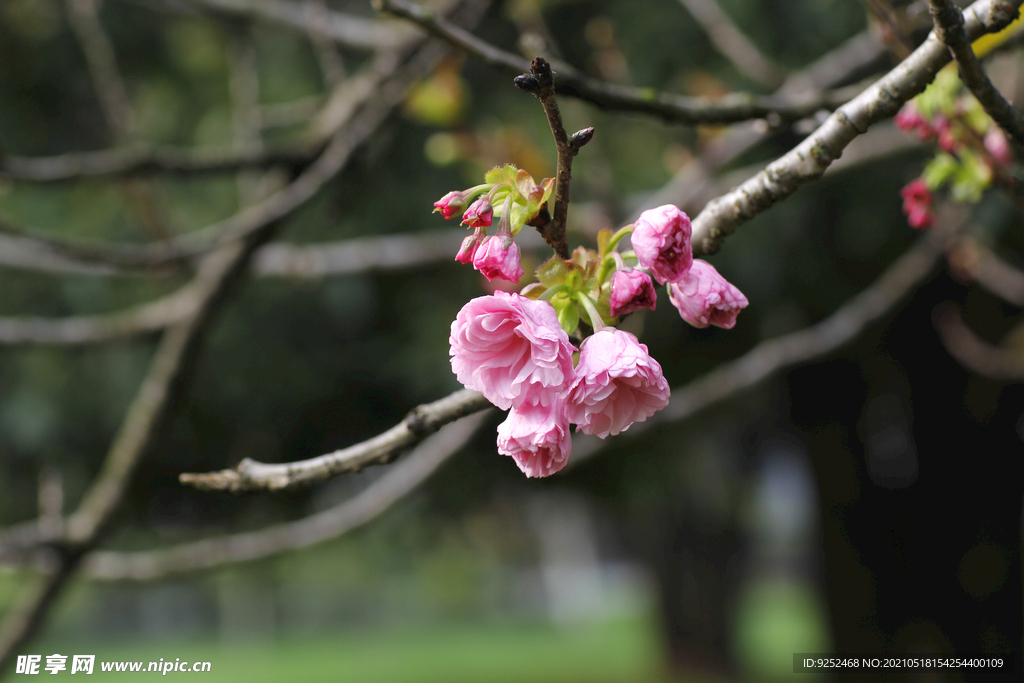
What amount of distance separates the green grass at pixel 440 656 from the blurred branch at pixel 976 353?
24.2ft

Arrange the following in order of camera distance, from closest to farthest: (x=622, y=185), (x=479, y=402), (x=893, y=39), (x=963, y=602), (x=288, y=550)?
1. (x=479, y=402)
2. (x=893, y=39)
3. (x=288, y=550)
4. (x=622, y=185)
5. (x=963, y=602)

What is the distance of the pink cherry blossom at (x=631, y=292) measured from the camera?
0.79 meters

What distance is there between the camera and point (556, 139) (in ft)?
2.36

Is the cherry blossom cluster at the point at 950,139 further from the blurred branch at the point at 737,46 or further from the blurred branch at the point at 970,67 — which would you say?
the blurred branch at the point at 737,46

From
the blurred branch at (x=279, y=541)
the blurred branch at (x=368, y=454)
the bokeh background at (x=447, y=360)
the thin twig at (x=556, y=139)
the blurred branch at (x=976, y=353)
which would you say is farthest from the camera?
the bokeh background at (x=447, y=360)

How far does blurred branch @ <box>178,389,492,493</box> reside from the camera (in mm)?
895

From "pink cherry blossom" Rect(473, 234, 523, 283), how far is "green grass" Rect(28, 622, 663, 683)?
10073 millimetres

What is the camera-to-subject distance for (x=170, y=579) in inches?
92.2

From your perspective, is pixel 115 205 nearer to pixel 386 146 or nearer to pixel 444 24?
pixel 386 146

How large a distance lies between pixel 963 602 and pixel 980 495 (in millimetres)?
833

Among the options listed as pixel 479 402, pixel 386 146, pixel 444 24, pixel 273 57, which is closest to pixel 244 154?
pixel 386 146

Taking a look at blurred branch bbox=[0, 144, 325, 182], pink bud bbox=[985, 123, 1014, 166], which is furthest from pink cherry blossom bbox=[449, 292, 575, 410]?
blurred branch bbox=[0, 144, 325, 182]

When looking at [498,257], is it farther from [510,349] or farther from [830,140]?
[830,140]

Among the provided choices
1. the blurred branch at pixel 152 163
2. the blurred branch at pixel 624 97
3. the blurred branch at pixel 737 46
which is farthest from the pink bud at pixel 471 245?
the blurred branch at pixel 737 46
